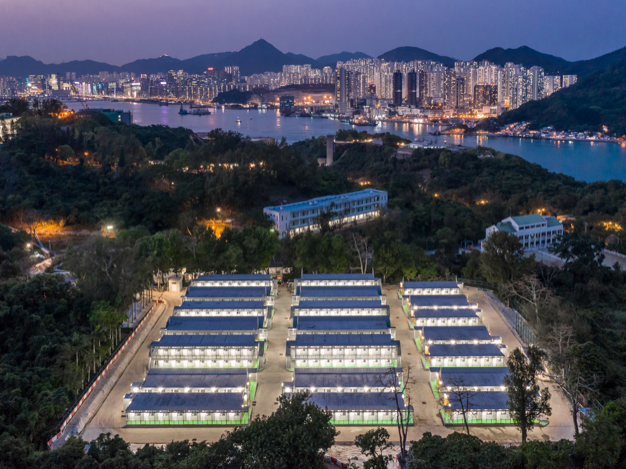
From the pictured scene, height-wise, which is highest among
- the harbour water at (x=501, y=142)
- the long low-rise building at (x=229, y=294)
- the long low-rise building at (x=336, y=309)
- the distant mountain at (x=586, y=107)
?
the distant mountain at (x=586, y=107)

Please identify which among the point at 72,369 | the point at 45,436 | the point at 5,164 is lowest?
the point at 45,436

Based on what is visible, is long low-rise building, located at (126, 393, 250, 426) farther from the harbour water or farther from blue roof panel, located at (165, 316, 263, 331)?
the harbour water

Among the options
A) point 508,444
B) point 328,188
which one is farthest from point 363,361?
point 328,188

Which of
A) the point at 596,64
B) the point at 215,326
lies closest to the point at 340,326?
the point at 215,326

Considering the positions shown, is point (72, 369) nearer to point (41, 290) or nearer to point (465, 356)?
point (41, 290)

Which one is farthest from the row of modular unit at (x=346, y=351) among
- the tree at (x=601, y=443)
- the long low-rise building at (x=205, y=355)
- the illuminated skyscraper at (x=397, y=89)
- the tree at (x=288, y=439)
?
the illuminated skyscraper at (x=397, y=89)

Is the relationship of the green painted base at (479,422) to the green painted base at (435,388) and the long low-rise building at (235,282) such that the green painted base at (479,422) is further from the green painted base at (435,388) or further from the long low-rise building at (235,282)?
the long low-rise building at (235,282)

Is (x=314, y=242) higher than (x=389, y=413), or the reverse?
(x=314, y=242)
